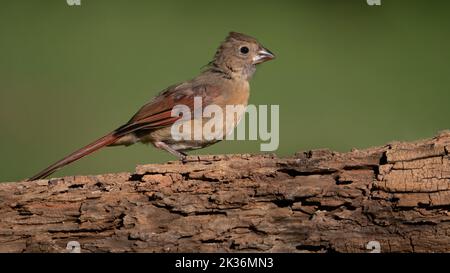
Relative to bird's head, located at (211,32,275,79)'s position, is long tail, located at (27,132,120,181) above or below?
below

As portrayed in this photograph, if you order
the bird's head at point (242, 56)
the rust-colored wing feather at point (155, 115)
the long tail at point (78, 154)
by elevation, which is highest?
the bird's head at point (242, 56)

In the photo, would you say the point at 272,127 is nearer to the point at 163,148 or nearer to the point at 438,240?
the point at 163,148

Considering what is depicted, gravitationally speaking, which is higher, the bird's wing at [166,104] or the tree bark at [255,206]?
the bird's wing at [166,104]

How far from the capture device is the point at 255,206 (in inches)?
109

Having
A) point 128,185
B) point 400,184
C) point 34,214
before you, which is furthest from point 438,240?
point 34,214

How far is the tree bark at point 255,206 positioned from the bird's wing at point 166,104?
0.75 metres

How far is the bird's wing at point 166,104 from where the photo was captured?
3.73 metres

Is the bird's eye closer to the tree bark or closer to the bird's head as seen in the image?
the bird's head

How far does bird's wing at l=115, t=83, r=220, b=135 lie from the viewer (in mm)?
3727

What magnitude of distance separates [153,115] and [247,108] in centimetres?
62

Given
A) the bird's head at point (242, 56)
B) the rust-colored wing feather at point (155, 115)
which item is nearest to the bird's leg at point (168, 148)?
the rust-colored wing feather at point (155, 115)

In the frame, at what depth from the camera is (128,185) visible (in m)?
2.96

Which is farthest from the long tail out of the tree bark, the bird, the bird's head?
the bird's head

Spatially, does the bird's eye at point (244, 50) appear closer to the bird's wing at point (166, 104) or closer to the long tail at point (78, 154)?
the bird's wing at point (166, 104)
